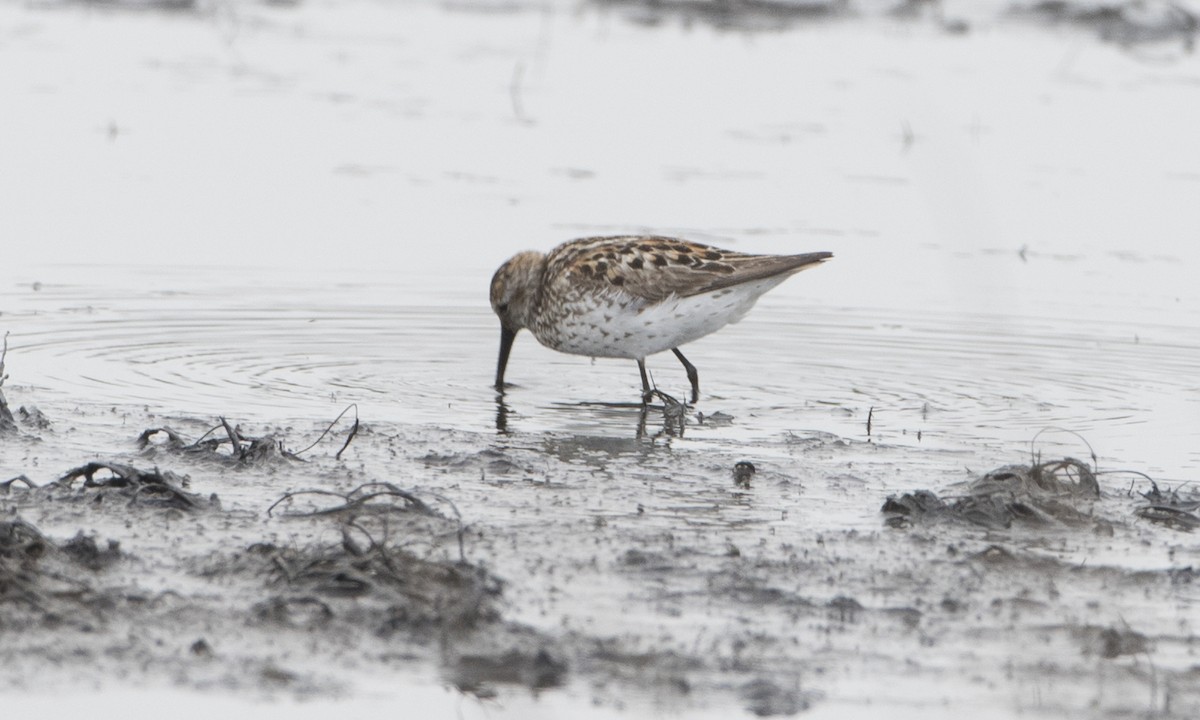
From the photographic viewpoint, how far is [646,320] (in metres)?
8.43

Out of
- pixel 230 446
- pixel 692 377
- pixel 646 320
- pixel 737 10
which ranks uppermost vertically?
pixel 737 10

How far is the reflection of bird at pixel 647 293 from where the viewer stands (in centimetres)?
845

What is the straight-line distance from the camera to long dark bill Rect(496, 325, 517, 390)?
8.88m

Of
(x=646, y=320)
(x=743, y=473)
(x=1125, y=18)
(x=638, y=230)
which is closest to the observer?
(x=743, y=473)

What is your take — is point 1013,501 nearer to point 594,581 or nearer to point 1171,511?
point 1171,511

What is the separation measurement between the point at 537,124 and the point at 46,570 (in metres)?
11.7

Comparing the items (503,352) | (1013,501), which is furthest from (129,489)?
(503,352)

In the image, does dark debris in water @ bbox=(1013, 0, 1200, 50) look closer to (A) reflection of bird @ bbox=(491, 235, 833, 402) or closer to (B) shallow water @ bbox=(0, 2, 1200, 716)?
(B) shallow water @ bbox=(0, 2, 1200, 716)

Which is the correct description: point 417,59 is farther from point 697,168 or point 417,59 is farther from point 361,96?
point 697,168

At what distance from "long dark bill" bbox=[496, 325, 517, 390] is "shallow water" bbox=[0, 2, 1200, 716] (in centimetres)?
13

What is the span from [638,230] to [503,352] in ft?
11.5

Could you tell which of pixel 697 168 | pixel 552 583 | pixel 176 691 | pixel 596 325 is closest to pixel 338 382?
pixel 596 325

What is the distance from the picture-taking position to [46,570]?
16.4 ft

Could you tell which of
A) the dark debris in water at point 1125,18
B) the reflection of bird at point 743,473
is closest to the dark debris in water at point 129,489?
the reflection of bird at point 743,473
